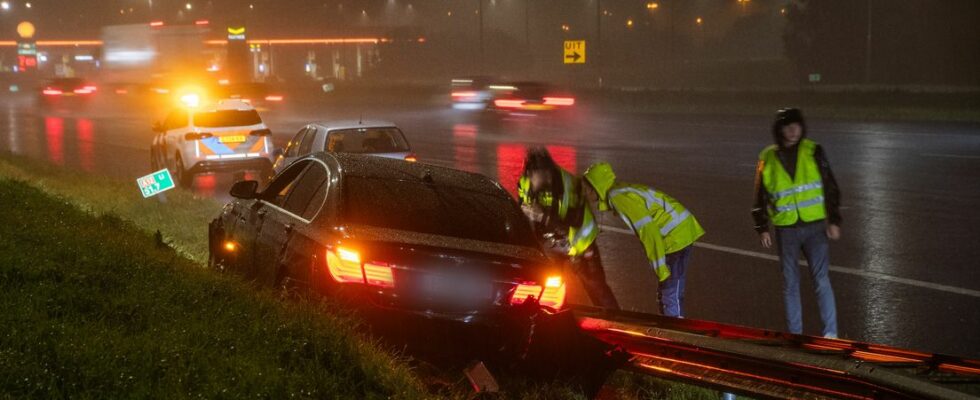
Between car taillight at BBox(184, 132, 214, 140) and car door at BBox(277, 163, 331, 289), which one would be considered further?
car taillight at BBox(184, 132, 214, 140)

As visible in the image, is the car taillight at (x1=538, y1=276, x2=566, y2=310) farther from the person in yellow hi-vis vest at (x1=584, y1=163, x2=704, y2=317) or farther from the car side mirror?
the car side mirror

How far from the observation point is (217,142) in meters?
19.7

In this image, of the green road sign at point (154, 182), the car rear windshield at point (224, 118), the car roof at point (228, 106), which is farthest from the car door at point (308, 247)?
the car roof at point (228, 106)

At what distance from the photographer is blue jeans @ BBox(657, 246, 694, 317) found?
745cm

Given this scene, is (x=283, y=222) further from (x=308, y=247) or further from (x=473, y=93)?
(x=473, y=93)

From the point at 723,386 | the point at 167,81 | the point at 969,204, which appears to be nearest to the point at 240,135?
the point at 969,204

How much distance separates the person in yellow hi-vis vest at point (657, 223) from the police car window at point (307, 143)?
26.2 ft

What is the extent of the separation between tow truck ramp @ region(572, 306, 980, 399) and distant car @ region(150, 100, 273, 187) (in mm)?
14300

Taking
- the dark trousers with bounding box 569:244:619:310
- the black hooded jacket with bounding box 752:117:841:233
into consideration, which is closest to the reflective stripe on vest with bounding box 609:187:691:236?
the dark trousers with bounding box 569:244:619:310

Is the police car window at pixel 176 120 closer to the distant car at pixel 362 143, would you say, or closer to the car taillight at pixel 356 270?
the distant car at pixel 362 143

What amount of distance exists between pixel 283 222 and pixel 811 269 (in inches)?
141

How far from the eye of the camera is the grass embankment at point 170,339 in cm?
464

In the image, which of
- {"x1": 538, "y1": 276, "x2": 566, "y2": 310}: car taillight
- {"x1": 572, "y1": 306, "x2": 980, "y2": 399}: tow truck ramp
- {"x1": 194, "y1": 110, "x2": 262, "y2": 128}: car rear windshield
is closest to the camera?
{"x1": 572, "y1": 306, "x2": 980, "y2": 399}: tow truck ramp

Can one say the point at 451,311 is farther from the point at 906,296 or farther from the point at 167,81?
the point at 167,81
